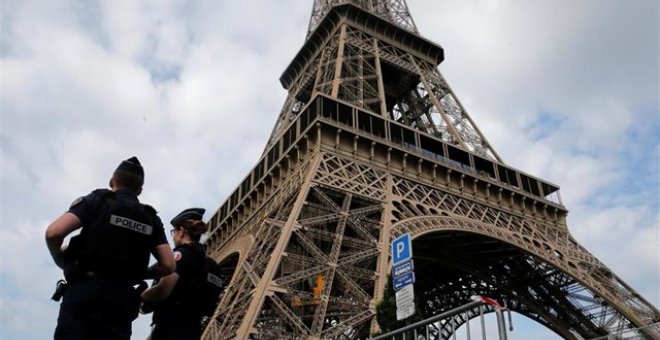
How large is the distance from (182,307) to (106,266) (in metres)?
1.02

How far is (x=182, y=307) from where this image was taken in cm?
439

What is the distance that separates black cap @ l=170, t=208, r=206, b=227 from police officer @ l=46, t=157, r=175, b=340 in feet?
2.76

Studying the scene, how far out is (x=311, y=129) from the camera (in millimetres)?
22562

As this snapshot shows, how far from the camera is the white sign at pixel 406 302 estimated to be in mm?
7754

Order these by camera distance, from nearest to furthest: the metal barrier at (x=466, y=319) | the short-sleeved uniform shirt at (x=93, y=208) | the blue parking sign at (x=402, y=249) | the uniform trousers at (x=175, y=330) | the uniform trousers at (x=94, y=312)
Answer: the uniform trousers at (x=94, y=312)
the short-sleeved uniform shirt at (x=93, y=208)
the uniform trousers at (x=175, y=330)
the metal barrier at (x=466, y=319)
the blue parking sign at (x=402, y=249)

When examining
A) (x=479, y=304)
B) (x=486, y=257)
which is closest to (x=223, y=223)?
(x=486, y=257)

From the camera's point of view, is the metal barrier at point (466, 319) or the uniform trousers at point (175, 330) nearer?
the uniform trousers at point (175, 330)

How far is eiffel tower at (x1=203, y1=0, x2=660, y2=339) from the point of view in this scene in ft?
55.2

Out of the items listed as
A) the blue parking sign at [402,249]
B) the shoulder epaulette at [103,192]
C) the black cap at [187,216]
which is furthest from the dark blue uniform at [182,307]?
the blue parking sign at [402,249]

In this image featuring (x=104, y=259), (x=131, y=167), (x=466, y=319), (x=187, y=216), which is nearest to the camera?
(x=104, y=259)

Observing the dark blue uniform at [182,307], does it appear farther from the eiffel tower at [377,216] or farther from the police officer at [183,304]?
the eiffel tower at [377,216]

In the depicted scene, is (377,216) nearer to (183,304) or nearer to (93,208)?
(183,304)

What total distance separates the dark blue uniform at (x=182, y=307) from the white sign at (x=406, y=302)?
3911 millimetres

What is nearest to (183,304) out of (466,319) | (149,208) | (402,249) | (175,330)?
(175,330)
